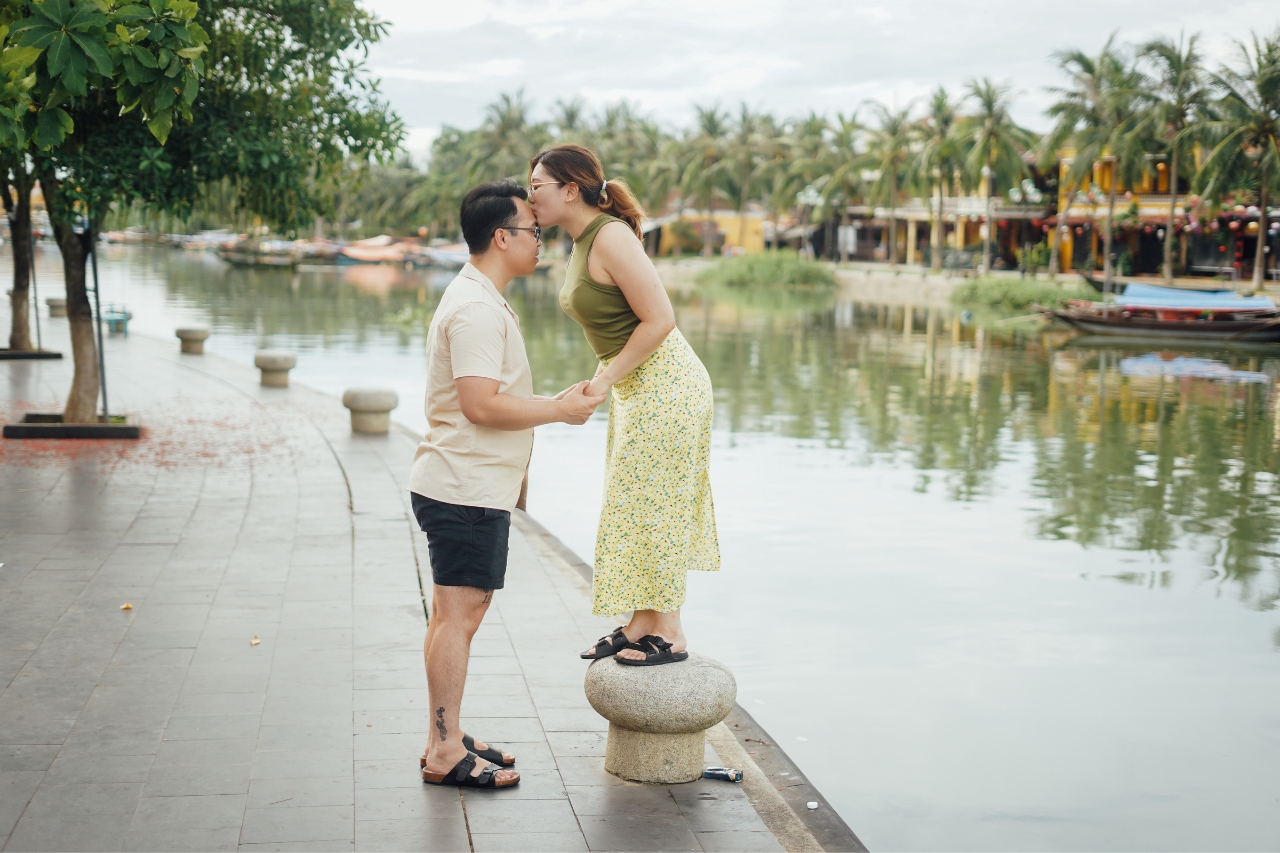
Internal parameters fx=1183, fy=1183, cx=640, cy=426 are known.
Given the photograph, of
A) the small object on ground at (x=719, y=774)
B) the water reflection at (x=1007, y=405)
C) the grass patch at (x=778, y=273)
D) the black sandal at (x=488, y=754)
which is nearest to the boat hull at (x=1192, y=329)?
the water reflection at (x=1007, y=405)

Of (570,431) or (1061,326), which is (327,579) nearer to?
(570,431)

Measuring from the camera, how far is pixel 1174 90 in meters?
40.5

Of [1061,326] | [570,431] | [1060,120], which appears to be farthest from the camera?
[1060,120]

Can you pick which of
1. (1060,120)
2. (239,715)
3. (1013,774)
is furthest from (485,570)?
(1060,120)

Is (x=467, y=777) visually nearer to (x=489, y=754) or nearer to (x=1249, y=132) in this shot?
(x=489, y=754)

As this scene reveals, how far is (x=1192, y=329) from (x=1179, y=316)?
1156 millimetres

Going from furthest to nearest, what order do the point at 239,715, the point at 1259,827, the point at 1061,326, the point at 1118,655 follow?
the point at 1061,326 < the point at 1118,655 < the point at 1259,827 < the point at 239,715

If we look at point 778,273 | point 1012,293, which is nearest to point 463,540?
point 1012,293

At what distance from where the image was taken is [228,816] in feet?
11.4

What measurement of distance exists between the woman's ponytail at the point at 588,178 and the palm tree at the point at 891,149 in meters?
53.8

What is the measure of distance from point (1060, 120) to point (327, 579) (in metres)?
42.2

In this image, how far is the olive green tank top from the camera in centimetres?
372

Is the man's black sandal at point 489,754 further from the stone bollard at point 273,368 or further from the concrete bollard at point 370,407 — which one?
the stone bollard at point 273,368

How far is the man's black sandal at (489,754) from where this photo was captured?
3873 millimetres
